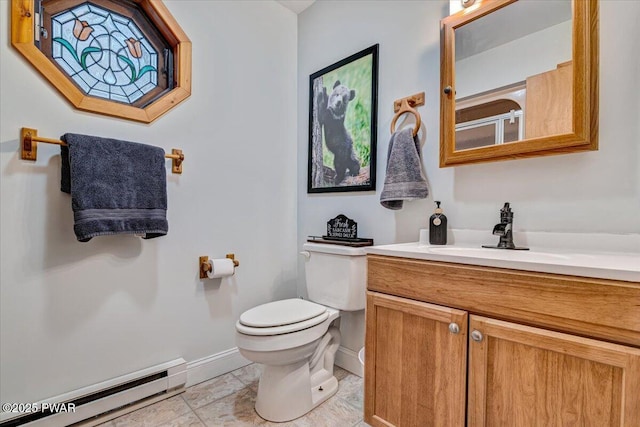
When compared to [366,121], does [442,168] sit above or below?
below

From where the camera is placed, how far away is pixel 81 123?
1438 mm

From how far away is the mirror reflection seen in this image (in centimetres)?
115

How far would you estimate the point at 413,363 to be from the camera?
3.60 feet

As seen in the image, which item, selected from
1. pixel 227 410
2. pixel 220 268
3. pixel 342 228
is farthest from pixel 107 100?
pixel 227 410

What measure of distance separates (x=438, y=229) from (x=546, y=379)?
2.35 ft

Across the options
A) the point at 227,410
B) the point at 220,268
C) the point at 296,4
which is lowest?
the point at 227,410

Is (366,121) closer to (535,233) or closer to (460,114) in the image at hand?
(460,114)

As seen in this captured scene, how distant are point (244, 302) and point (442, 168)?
1.46 metres

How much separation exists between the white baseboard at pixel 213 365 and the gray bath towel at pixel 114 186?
32.3 inches

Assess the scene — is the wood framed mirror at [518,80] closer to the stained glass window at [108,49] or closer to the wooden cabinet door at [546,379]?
the wooden cabinet door at [546,379]

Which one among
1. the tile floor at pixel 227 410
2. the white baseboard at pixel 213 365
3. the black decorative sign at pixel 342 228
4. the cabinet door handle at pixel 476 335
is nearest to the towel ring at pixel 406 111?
the black decorative sign at pixel 342 228

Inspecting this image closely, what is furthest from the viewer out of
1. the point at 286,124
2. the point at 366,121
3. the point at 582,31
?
the point at 286,124

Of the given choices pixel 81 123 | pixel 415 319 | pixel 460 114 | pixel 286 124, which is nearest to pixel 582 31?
pixel 460 114

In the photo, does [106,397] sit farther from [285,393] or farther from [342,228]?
[342,228]
